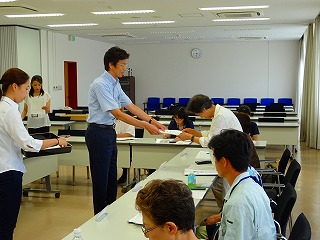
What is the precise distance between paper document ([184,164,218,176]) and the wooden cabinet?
1303 cm

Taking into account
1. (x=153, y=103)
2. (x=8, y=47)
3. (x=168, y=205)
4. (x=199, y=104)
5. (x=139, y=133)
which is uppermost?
(x=8, y=47)

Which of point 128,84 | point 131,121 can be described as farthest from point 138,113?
point 128,84

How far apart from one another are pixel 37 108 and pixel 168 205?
22.2 feet

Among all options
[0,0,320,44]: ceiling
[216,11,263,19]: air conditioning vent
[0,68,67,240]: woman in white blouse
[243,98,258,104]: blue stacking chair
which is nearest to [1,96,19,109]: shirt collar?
[0,68,67,240]: woman in white blouse

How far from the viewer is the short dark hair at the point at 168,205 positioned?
1532 millimetres

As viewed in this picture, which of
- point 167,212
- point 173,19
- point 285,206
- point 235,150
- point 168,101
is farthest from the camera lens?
point 168,101

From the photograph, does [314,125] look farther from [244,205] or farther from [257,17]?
[244,205]

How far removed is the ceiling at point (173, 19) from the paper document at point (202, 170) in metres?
4.51

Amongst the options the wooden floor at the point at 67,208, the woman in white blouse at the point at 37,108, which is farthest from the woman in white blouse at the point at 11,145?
the woman in white blouse at the point at 37,108

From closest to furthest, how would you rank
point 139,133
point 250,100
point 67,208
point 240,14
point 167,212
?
point 167,212, point 67,208, point 139,133, point 240,14, point 250,100

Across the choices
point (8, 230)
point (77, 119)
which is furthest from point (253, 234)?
point (77, 119)

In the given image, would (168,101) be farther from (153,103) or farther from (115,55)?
(115,55)

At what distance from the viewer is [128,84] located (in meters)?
17.5

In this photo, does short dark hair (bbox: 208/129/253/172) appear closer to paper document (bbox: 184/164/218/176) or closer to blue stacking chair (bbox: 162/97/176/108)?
paper document (bbox: 184/164/218/176)
